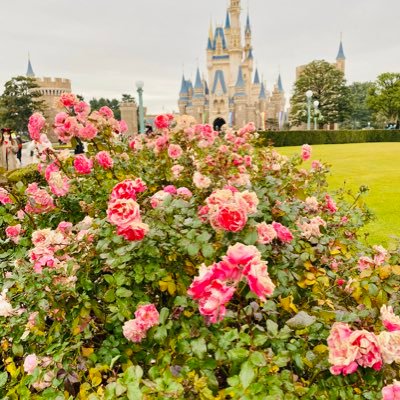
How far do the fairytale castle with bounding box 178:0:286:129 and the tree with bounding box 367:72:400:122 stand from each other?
23.0 m

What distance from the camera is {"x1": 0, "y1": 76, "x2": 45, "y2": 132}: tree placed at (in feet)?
173

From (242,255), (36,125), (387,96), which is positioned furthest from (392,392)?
(387,96)

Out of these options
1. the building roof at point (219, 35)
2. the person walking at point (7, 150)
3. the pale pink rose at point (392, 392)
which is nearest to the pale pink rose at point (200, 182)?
the pale pink rose at point (392, 392)

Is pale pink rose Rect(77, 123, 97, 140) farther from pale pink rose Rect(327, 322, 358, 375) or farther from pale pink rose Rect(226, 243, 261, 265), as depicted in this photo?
pale pink rose Rect(327, 322, 358, 375)

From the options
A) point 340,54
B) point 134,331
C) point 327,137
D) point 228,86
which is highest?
point 340,54

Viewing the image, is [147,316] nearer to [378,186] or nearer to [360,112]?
[378,186]

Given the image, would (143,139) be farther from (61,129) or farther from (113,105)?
(113,105)

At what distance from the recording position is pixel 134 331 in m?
1.85

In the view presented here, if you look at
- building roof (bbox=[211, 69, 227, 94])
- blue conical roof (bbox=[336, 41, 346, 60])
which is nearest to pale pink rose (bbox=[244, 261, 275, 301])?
building roof (bbox=[211, 69, 227, 94])

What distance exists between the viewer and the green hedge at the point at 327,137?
31.6 m

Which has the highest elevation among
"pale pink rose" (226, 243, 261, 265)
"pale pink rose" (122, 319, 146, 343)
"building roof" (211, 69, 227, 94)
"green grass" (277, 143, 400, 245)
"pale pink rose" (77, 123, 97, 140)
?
"building roof" (211, 69, 227, 94)

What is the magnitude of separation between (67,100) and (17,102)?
55.5 m

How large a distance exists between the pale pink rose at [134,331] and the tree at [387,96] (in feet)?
207

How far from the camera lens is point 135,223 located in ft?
5.66
